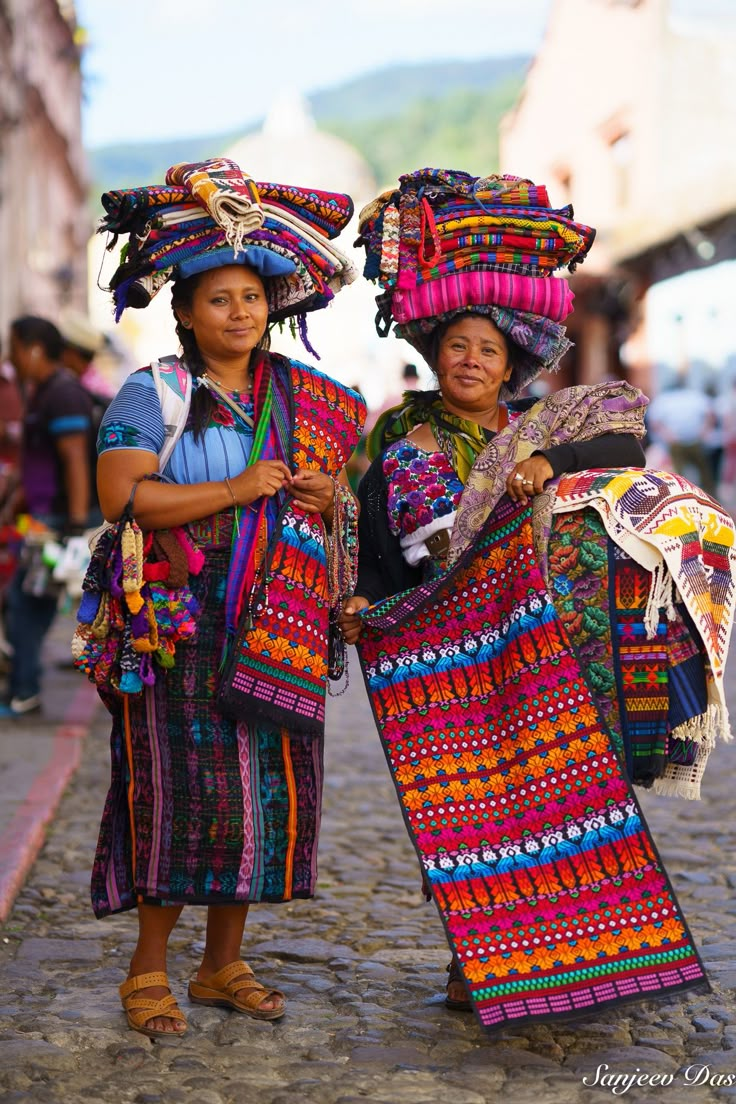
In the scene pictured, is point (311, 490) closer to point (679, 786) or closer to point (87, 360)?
point (679, 786)

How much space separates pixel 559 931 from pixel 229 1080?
0.79 m

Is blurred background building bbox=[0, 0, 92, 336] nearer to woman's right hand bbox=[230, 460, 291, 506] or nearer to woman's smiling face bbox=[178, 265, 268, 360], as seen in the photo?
woman's smiling face bbox=[178, 265, 268, 360]

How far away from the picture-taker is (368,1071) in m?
3.35

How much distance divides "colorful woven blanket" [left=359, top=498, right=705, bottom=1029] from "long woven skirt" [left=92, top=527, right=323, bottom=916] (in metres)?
0.30

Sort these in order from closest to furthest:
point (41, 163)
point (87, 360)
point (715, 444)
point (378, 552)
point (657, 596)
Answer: point (657, 596), point (378, 552), point (87, 360), point (715, 444), point (41, 163)

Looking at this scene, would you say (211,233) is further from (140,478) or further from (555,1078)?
(555,1078)

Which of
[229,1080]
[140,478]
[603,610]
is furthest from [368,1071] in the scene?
[140,478]

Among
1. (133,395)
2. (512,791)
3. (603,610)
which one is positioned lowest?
(512,791)

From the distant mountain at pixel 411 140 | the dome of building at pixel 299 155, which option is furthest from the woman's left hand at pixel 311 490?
the dome of building at pixel 299 155

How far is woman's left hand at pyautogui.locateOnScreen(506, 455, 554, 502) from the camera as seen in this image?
11.7 ft

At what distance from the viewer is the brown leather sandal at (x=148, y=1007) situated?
11.8 ft

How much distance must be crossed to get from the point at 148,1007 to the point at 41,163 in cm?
2413

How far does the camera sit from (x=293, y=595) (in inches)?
144

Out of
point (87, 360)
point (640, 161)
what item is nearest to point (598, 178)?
point (640, 161)
